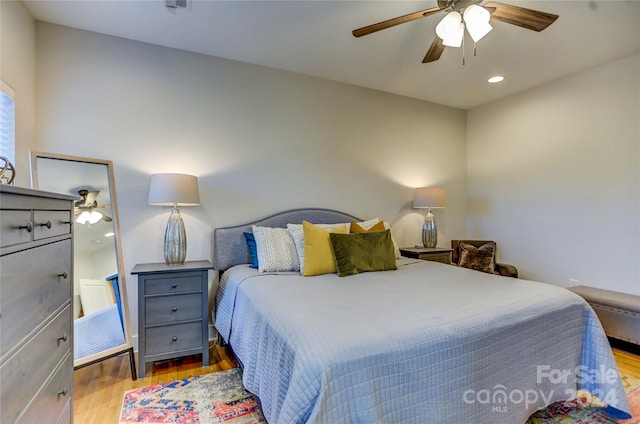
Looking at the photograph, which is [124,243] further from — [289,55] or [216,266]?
[289,55]

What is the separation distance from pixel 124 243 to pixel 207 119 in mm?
1333

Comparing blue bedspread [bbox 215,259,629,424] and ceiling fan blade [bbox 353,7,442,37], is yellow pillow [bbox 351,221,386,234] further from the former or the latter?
ceiling fan blade [bbox 353,7,442,37]

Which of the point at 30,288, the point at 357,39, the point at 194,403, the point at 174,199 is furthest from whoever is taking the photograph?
the point at 357,39

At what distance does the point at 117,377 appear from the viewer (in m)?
2.28

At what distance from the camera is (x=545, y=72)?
130 inches

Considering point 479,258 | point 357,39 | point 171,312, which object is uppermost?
point 357,39

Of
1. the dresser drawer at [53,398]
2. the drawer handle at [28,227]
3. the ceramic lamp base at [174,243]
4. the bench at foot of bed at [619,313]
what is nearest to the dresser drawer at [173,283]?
the ceramic lamp base at [174,243]

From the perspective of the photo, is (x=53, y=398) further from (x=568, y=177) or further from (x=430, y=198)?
(x=568, y=177)

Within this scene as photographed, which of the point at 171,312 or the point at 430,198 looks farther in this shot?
the point at 430,198

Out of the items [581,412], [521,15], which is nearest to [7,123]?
[521,15]

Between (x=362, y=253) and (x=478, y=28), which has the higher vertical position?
(x=478, y=28)

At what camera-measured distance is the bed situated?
118 centimetres

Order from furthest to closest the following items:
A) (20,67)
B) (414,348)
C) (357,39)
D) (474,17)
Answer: (357,39) → (20,67) → (474,17) → (414,348)

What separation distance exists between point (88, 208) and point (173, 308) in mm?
990
